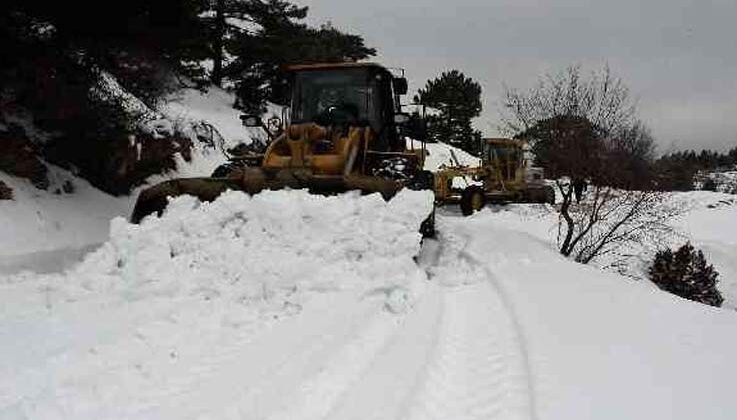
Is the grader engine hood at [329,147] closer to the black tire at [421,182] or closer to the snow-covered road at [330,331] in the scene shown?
the black tire at [421,182]

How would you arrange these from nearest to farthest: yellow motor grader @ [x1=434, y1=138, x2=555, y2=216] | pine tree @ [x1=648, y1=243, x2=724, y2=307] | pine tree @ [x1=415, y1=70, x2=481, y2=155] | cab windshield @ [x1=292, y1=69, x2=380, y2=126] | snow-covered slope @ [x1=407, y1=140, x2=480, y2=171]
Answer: cab windshield @ [x1=292, y1=69, x2=380, y2=126] < pine tree @ [x1=648, y1=243, x2=724, y2=307] < yellow motor grader @ [x1=434, y1=138, x2=555, y2=216] < snow-covered slope @ [x1=407, y1=140, x2=480, y2=171] < pine tree @ [x1=415, y1=70, x2=481, y2=155]

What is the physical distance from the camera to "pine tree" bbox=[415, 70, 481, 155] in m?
52.3

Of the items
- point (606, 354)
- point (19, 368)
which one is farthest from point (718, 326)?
point (19, 368)

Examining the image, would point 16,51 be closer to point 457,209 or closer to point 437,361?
point 437,361

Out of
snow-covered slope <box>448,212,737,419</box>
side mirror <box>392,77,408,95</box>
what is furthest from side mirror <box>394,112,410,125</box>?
snow-covered slope <box>448,212,737,419</box>

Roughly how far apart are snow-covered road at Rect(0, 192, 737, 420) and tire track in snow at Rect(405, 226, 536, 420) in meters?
0.02

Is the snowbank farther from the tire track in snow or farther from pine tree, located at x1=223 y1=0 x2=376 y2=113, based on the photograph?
pine tree, located at x1=223 y1=0 x2=376 y2=113

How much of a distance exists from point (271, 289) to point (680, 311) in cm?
369

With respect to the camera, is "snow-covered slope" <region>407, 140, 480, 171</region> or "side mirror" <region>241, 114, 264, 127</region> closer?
"side mirror" <region>241, 114, 264, 127</region>

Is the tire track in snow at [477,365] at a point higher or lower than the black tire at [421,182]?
lower

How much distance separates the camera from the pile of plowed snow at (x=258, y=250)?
262 inches

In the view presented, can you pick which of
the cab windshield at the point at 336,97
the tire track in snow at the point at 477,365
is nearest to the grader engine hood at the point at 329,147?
the cab windshield at the point at 336,97

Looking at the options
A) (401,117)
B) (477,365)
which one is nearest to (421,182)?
(401,117)

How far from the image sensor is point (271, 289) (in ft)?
21.7
